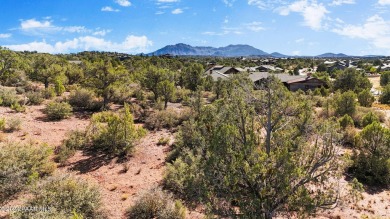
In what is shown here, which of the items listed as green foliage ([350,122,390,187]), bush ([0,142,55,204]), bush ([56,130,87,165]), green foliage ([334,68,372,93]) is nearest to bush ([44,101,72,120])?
bush ([56,130,87,165])

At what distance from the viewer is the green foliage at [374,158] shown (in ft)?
57.2

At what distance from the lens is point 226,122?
9781 millimetres

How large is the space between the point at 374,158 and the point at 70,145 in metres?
21.6

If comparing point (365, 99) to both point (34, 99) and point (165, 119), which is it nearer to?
point (165, 119)

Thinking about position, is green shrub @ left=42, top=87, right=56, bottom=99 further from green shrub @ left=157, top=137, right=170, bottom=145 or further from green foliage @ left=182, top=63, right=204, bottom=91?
green foliage @ left=182, top=63, right=204, bottom=91

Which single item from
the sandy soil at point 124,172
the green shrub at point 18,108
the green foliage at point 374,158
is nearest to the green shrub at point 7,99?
the green shrub at point 18,108

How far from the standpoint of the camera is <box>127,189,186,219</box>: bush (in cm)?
1172

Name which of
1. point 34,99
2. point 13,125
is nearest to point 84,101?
point 34,99

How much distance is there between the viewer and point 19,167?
1329 centimetres

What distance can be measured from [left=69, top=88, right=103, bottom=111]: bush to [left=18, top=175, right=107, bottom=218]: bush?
915 inches

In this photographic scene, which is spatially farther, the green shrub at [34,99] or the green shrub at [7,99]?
the green shrub at [34,99]

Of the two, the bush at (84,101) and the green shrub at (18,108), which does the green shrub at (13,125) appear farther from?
the bush at (84,101)

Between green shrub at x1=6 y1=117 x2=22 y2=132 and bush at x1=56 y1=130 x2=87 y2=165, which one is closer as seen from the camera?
bush at x1=56 y1=130 x2=87 y2=165

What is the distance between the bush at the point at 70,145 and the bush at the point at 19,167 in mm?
1906
